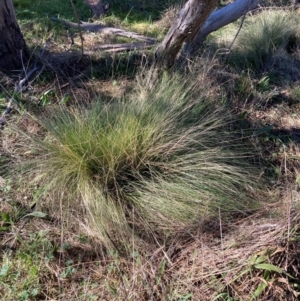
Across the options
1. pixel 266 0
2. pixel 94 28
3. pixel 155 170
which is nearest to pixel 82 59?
pixel 94 28

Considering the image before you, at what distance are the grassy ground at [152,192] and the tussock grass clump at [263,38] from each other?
86 centimetres

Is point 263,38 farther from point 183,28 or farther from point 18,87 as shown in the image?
point 18,87

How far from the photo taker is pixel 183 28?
3770 millimetres

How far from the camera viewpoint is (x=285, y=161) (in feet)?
10.3

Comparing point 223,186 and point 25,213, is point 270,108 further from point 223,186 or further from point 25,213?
point 25,213

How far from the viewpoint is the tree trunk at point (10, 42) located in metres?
3.99

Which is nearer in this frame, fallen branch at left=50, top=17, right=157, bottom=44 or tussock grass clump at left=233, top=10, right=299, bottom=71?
tussock grass clump at left=233, top=10, right=299, bottom=71

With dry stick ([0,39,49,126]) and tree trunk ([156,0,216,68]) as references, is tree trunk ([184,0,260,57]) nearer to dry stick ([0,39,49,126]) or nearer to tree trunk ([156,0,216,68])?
tree trunk ([156,0,216,68])

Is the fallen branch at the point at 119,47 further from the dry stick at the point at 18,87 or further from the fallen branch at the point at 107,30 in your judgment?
the dry stick at the point at 18,87

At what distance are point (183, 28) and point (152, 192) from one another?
1823mm

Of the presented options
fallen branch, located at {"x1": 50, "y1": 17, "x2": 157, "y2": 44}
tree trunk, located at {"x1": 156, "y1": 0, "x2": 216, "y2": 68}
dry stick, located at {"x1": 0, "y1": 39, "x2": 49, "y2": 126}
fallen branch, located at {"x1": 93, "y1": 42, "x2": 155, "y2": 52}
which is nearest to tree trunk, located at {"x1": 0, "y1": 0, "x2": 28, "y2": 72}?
dry stick, located at {"x1": 0, "y1": 39, "x2": 49, "y2": 126}

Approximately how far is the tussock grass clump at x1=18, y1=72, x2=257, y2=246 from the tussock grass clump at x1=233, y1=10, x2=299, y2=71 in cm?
197

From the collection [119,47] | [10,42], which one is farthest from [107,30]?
[10,42]

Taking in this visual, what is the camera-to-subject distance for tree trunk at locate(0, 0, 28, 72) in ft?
13.1
